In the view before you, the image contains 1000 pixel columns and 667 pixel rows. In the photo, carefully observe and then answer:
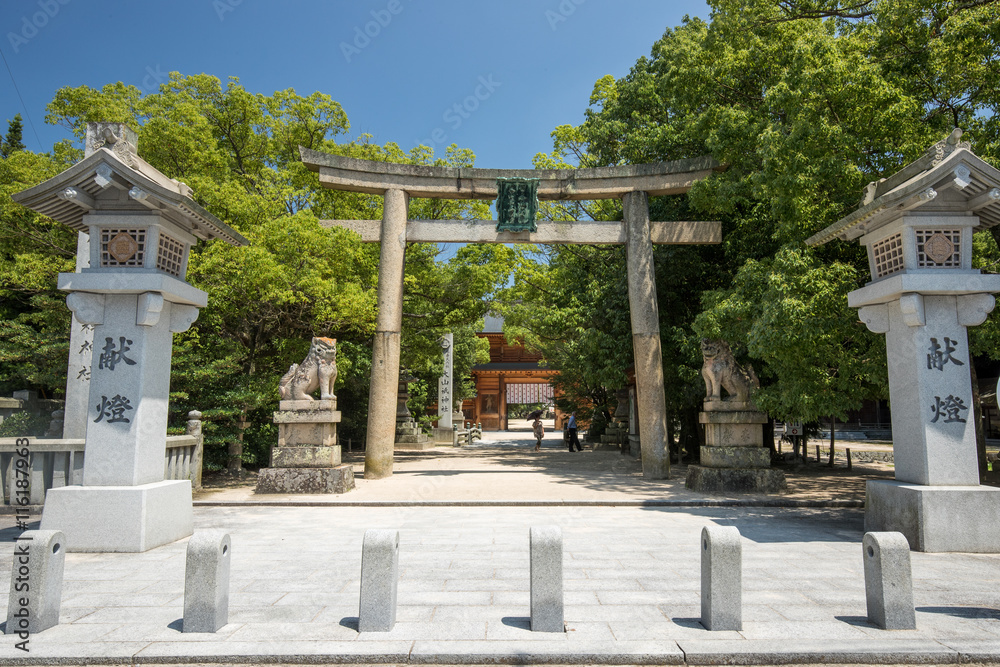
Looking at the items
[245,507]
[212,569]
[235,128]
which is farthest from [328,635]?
[235,128]

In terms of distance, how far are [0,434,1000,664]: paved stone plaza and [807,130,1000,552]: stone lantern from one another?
456 millimetres

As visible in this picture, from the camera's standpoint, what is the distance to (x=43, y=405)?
14688mm

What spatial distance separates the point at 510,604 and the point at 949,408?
5462 millimetres

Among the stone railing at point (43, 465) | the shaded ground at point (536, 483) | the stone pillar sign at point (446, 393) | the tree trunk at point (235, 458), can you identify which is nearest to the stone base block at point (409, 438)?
the stone pillar sign at point (446, 393)

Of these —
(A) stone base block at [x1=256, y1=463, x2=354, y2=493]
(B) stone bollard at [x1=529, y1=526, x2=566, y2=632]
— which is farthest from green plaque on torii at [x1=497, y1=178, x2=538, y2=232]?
(B) stone bollard at [x1=529, y1=526, x2=566, y2=632]

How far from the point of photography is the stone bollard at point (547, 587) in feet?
13.1

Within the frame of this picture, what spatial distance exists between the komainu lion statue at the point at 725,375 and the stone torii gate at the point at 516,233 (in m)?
1.79

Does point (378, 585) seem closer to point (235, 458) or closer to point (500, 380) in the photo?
point (235, 458)

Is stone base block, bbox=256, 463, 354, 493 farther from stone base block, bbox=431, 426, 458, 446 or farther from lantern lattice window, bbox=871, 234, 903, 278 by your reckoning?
stone base block, bbox=431, 426, 458, 446

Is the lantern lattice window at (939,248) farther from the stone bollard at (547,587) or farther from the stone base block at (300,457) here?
the stone base block at (300,457)

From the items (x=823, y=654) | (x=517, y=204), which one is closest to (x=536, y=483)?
(x=517, y=204)

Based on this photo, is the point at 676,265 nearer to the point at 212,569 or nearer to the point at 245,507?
the point at 245,507

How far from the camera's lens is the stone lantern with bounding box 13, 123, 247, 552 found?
6367 mm

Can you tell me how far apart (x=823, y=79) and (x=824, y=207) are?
1874mm
